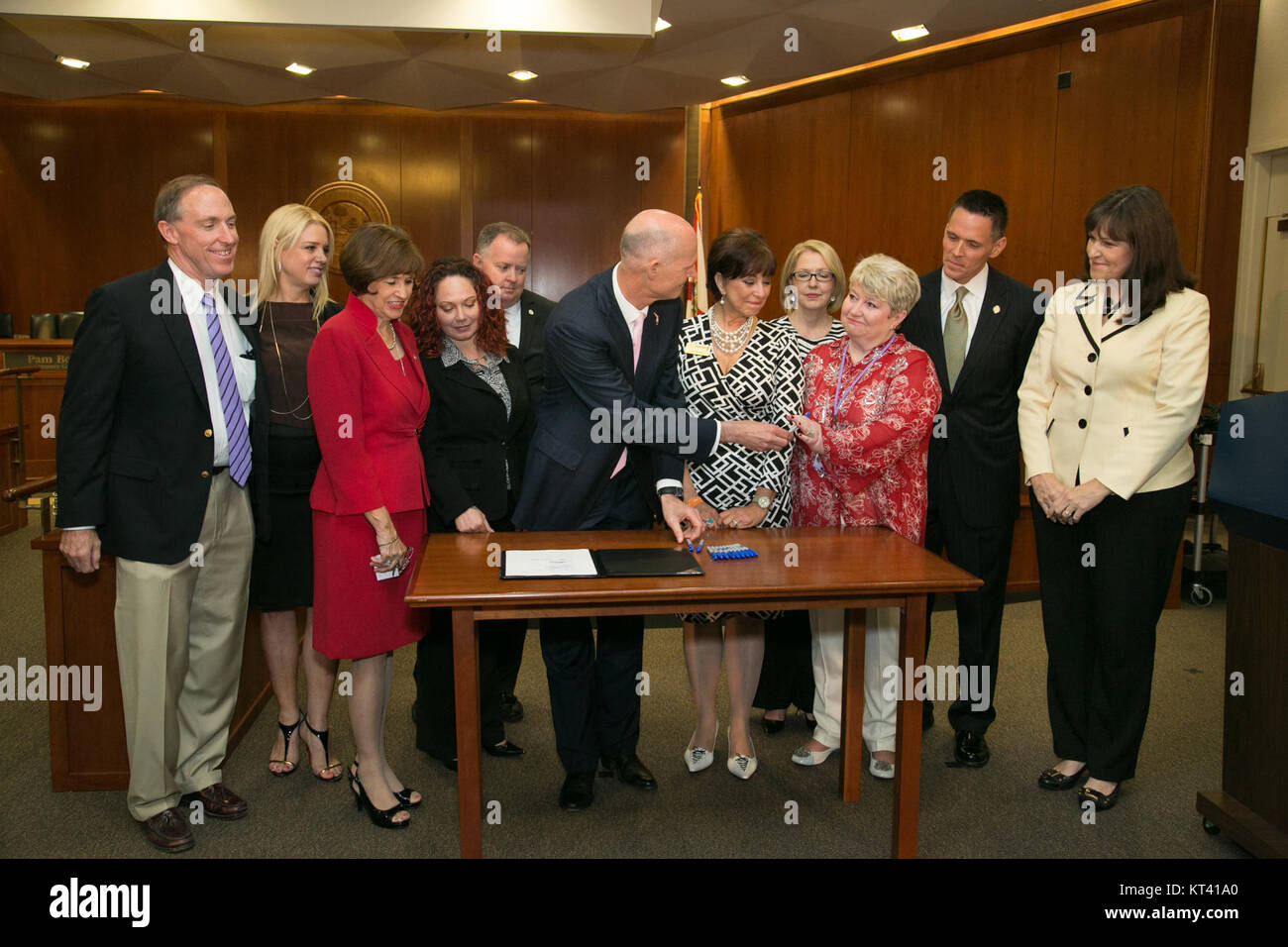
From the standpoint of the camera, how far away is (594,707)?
3059 millimetres

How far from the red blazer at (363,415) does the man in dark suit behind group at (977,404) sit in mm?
1697

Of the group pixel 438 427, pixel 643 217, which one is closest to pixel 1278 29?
pixel 643 217

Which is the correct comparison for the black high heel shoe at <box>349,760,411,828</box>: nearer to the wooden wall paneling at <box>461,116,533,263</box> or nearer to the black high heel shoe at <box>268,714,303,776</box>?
the black high heel shoe at <box>268,714,303,776</box>

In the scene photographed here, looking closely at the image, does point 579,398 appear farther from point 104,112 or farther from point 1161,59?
point 104,112

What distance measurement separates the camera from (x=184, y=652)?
274cm

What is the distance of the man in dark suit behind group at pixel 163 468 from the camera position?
2.51m

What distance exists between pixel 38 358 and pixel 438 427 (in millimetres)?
6898

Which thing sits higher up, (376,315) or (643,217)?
(643,217)

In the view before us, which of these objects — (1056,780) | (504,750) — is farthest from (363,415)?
(1056,780)

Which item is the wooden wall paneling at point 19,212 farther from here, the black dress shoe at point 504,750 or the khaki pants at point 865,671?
the khaki pants at point 865,671

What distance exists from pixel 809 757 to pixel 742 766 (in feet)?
0.88

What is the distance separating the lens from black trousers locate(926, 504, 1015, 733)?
3.24 m

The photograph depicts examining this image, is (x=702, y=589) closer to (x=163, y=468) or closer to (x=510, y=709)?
(x=163, y=468)

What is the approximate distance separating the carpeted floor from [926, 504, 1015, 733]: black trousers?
0.18 metres
